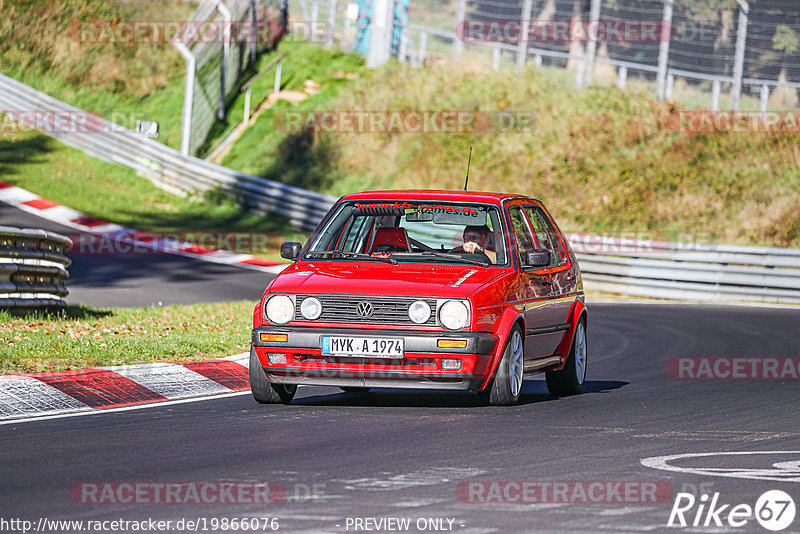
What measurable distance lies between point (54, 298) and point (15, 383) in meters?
5.01

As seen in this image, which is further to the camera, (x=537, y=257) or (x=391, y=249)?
(x=391, y=249)

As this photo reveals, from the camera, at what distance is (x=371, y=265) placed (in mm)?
9430

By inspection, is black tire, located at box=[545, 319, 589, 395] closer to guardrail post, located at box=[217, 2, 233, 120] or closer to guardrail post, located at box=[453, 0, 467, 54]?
guardrail post, located at box=[217, 2, 233, 120]

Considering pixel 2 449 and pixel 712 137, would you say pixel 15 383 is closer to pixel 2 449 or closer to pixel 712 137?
pixel 2 449

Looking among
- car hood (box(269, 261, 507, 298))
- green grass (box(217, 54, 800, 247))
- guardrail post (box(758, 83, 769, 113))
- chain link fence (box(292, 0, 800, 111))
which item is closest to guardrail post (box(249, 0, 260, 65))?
green grass (box(217, 54, 800, 247))

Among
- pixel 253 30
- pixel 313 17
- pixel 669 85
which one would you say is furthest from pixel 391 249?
pixel 313 17

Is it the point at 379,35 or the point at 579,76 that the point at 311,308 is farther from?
the point at 379,35

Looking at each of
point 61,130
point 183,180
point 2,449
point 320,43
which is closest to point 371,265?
point 2,449

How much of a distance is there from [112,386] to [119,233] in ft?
55.4

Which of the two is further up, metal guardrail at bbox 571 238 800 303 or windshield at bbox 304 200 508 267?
windshield at bbox 304 200 508 267

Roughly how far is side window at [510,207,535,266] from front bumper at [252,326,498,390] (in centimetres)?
132

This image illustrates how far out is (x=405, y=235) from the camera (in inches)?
403

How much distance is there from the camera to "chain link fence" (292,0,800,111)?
28.6 m

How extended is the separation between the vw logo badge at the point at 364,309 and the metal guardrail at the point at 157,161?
61.9 ft
